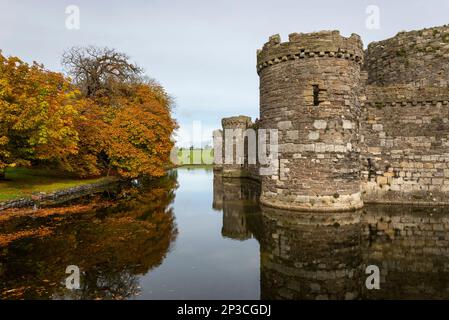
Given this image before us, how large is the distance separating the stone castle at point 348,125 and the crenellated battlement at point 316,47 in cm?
4

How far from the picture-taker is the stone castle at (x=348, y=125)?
49.4 feet

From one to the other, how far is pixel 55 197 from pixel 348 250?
16.9m

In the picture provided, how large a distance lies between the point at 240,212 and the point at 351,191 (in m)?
5.30

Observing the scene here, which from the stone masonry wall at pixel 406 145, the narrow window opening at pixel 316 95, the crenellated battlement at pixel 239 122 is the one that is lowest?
the stone masonry wall at pixel 406 145

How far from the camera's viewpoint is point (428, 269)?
8.36m

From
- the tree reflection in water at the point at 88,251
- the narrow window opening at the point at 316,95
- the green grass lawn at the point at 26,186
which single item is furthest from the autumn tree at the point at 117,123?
the narrow window opening at the point at 316,95

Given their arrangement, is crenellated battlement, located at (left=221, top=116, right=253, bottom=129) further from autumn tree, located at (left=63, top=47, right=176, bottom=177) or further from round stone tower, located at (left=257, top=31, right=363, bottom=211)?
round stone tower, located at (left=257, top=31, right=363, bottom=211)

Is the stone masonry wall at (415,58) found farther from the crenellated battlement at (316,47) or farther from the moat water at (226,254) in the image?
the moat water at (226,254)

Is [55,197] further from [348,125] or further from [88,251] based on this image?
[348,125]

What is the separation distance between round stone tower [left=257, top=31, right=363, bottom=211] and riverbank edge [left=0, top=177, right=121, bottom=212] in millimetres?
12346

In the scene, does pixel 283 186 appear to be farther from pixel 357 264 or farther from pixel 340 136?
pixel 357 264

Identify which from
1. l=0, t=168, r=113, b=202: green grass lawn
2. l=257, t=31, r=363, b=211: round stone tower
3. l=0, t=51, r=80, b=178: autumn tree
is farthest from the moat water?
l=0, t=51, r=80, b=178: autumn tree

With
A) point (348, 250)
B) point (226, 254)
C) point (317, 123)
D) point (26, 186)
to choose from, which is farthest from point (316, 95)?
point (26, 186)

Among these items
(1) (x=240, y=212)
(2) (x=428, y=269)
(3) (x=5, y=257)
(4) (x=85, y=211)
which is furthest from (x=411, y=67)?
(3) (x=5, y=257)
